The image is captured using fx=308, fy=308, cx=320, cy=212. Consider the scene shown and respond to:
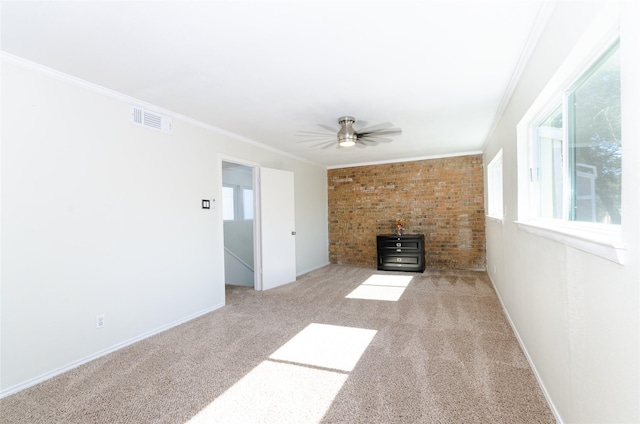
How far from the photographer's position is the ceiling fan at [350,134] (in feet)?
12.0

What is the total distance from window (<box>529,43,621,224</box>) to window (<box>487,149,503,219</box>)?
258cm

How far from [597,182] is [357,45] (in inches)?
63.4

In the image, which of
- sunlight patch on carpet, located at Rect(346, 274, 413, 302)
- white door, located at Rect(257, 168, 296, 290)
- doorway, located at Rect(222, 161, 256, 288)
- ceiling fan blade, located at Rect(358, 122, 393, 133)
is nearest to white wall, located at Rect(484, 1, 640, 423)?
ceiling fan blade, located at Rect(358, 122, 393, 133)

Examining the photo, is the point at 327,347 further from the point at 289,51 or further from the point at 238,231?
the point at 238,231

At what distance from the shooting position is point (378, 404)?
6.39ft

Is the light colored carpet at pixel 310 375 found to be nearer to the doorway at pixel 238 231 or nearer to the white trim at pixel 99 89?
the doorway at pixel 238 231

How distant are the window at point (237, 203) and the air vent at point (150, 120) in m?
3.62

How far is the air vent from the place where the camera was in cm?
309

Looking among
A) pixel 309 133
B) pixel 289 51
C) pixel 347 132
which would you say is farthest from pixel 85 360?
pixel 309 133

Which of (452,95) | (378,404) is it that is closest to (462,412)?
(378,404)

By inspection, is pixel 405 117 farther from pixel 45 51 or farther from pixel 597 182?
pixel 45 51

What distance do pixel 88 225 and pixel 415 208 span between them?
5.55 m

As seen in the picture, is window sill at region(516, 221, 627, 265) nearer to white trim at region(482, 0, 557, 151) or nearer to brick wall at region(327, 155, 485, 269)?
white trim at region(482, 0, 557, 151)

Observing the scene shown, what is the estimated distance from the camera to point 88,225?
266 cm
